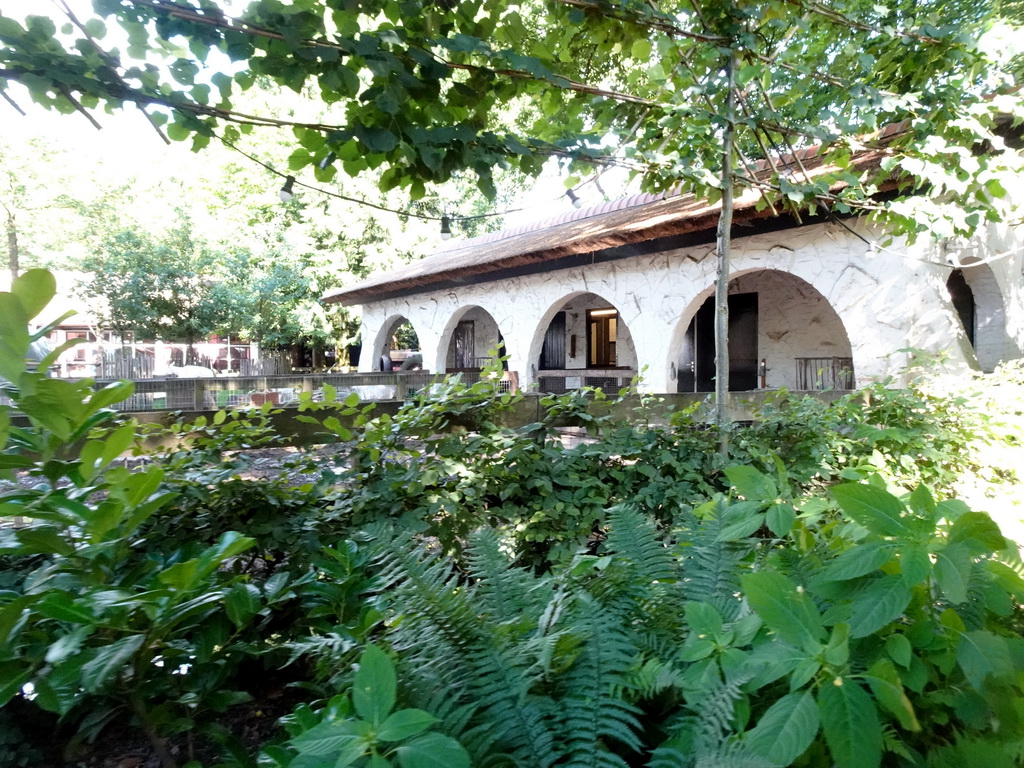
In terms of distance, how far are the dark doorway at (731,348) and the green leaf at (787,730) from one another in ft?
33.6

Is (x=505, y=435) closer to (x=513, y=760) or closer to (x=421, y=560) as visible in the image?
(x=421, y=560)

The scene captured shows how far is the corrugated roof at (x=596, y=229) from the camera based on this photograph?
20.8ft

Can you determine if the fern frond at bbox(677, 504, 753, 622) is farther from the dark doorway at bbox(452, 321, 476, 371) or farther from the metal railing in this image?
the dark doorway at bbox(452, 321, 476, 371)

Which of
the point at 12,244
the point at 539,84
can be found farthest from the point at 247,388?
the point at 12,244

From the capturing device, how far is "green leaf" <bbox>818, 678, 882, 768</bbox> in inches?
24.5

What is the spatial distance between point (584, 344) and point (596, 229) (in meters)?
4.51

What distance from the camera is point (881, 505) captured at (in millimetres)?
851

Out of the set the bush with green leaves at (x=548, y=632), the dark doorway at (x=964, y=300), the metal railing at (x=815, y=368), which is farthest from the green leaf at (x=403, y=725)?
the metal railing at (x=815, y=368)

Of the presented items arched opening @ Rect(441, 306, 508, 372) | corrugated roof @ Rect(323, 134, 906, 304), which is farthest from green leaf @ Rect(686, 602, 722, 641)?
arched opening @ Rect(441, 306, 508, 372)

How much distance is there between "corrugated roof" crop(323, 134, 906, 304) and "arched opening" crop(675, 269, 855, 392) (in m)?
1.65

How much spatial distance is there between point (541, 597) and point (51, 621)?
864 millimetres

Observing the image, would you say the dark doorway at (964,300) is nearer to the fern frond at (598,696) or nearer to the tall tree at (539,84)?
the tall tree at (539,84)

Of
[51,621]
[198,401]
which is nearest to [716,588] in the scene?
[51,621]

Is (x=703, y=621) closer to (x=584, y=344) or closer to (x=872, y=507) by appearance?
(x=872, y=507)
